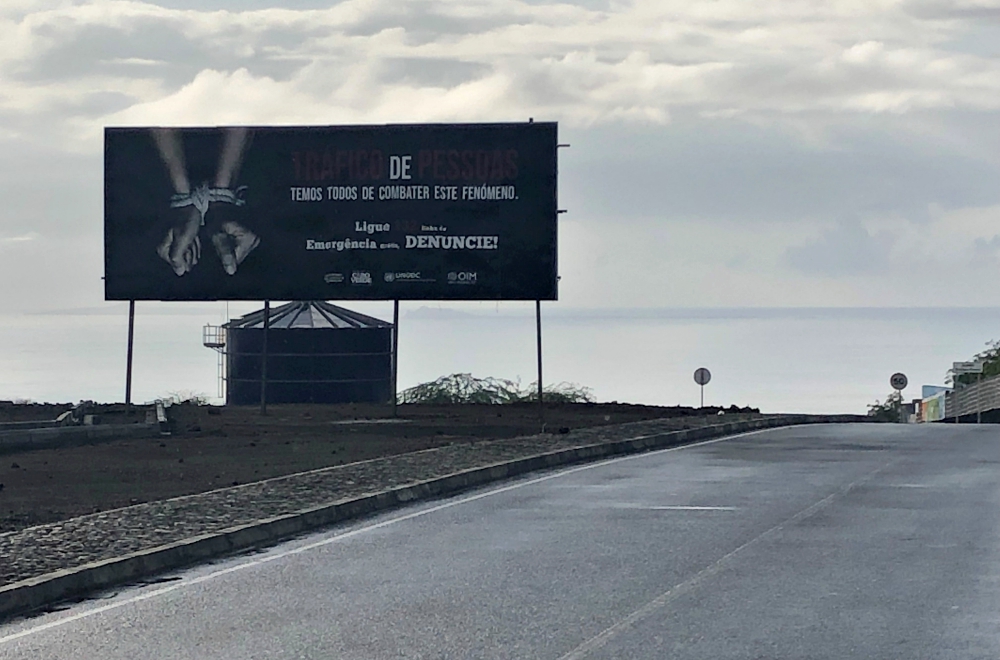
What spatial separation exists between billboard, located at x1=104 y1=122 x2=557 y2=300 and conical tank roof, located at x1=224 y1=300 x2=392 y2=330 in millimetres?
11541

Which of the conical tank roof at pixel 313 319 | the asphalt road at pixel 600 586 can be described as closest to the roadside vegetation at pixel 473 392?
the conical tank roof at pixel 313 319

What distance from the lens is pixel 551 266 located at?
3198 centimetres

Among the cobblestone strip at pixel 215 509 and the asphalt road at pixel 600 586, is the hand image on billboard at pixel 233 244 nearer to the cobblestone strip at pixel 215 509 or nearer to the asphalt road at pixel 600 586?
the cobblestone strip at pixel 215 509

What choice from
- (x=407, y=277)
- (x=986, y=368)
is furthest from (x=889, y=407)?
(x=407, y=277)

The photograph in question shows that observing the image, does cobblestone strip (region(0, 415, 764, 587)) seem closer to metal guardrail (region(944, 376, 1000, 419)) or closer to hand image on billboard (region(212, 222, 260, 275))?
hand image on billboard (region(212, 222, 260, 275))

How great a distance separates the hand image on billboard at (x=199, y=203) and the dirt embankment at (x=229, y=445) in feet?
10.6

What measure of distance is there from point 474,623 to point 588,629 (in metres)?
0.70

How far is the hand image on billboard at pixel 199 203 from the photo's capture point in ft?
109

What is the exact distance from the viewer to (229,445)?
2588 cm

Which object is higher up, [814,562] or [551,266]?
[551,266]

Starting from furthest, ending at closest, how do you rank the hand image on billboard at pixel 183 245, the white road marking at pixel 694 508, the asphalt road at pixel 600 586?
the hand image on billboard at pixel 183 245, the white road marking at pixel 694 508, the asphalt road at pixel 600 586

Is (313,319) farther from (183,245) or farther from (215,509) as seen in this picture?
(215,509)

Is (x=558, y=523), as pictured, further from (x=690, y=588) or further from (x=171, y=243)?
(x=171, y=243)

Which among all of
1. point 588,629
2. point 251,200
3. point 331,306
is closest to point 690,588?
point 588,629
